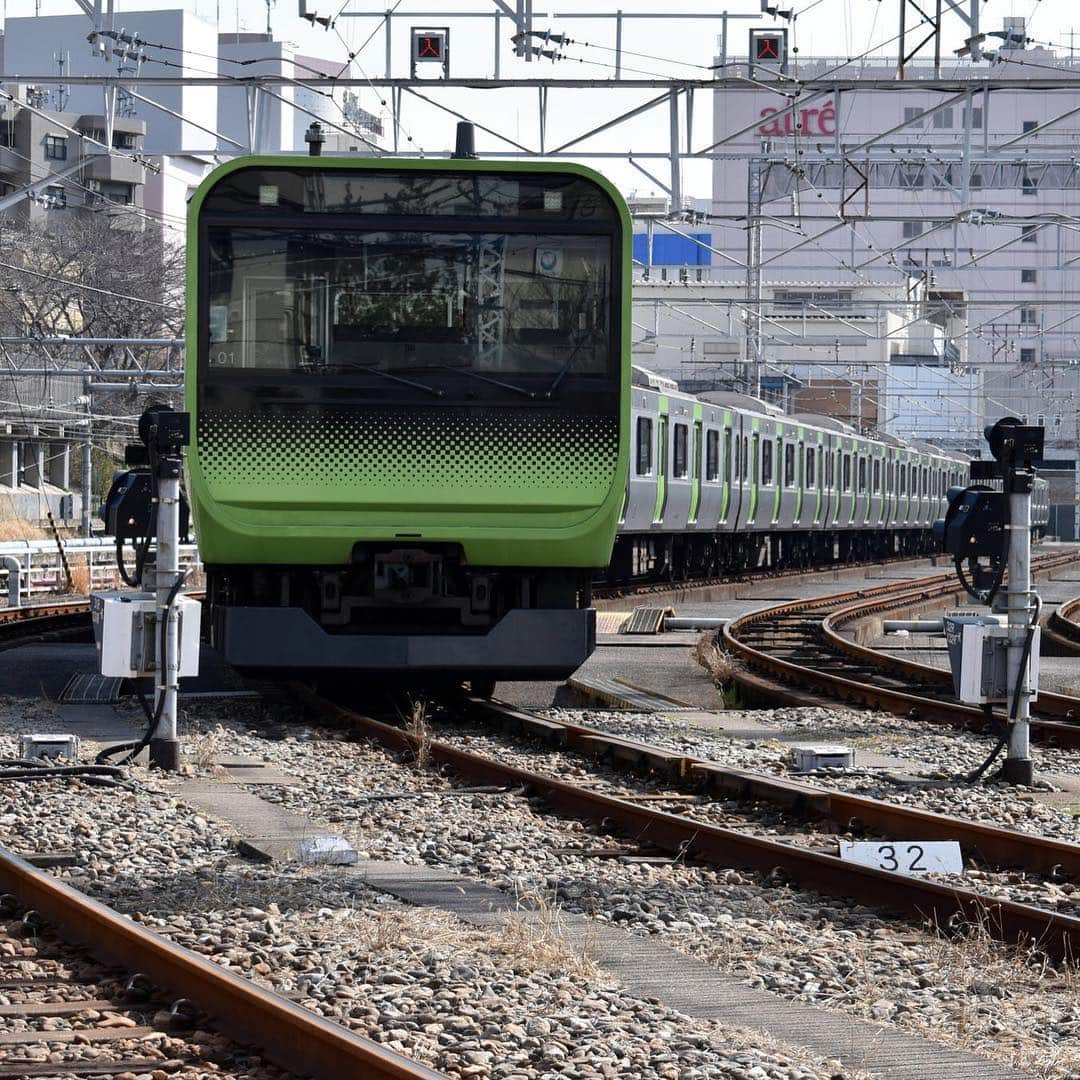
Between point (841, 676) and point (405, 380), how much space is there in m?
6.27

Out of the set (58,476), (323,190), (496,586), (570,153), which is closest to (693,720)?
(496,586)

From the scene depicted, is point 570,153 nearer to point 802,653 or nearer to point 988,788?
point 802,653

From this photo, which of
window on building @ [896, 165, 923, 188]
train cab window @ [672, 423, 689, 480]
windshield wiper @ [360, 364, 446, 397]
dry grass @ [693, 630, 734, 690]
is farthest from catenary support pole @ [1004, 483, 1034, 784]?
window on building @ [896, 165, 923, 188]

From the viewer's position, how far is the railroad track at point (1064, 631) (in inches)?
826

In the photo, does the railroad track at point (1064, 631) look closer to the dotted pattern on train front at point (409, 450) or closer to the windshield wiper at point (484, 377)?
the dotted pattern on train front at point (409, 450)

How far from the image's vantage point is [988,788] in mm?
9664

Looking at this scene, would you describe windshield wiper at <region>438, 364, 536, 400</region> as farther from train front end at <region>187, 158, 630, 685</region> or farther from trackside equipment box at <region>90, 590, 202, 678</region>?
trackside equipment box at <region>90, 590, 202, 678</region>

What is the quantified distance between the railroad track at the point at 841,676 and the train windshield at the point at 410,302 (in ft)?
11.1

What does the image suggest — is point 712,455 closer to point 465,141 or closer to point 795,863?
point 465,141

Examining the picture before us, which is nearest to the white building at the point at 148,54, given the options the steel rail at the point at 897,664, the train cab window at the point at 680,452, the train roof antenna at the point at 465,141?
the train cab window at the point at 680,452

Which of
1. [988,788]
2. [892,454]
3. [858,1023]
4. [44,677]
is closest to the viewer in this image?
[858,1023]

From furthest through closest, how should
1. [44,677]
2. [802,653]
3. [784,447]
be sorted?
[784,447] < [802,653] < [44,677]

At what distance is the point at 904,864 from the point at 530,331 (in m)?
5.24

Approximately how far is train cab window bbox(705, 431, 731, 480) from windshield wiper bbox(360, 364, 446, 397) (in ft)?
57.4
